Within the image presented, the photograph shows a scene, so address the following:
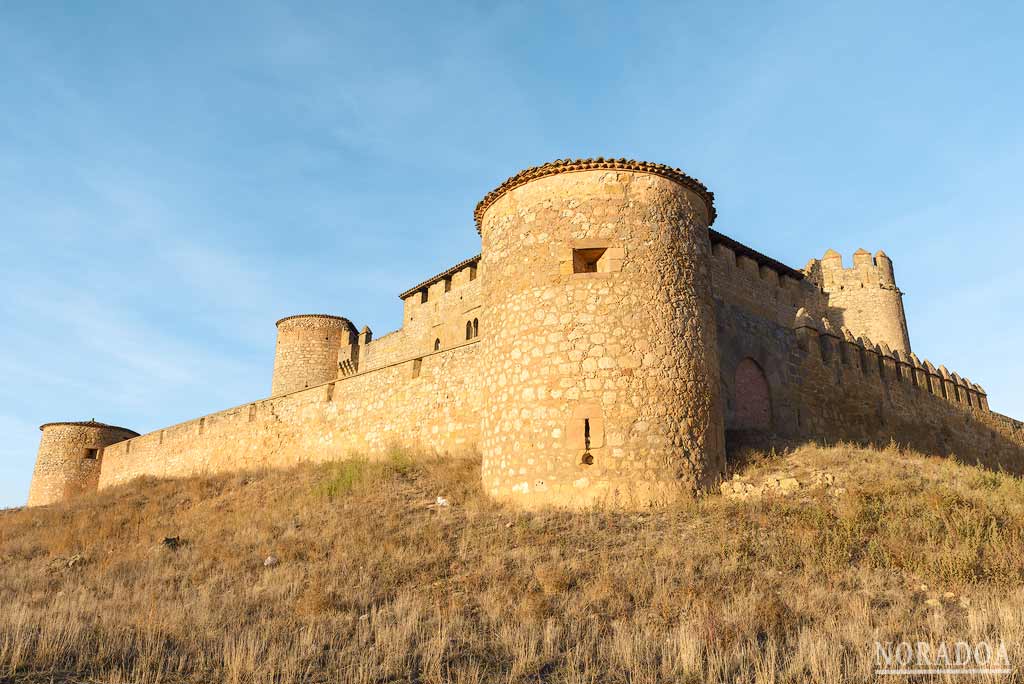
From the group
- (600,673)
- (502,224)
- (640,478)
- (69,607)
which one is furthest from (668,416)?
(69,607)

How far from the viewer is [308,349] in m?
32.0

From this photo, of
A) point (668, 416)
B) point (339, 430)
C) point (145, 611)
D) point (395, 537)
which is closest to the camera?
point (145, 611)

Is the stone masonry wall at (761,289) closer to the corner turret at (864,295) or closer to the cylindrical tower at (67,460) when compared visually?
the corner turret at (864,295)

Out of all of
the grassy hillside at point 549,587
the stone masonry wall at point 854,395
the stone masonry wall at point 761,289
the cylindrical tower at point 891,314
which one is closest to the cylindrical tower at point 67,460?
the grassy hillside at point 549,587

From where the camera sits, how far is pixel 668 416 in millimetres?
9680

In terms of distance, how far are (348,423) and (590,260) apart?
25.2ft

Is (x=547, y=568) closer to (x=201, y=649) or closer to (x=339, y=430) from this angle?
(x=201, y=649)

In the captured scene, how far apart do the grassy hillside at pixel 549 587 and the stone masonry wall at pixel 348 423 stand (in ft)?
9.30

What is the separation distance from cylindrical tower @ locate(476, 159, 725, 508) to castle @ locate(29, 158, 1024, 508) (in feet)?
0.09

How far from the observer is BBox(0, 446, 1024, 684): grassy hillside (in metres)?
5.04

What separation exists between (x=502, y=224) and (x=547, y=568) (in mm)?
6003

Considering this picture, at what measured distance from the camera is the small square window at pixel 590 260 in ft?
34.5
